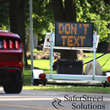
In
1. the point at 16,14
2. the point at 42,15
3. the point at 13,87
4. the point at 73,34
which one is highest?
the point at 16,14

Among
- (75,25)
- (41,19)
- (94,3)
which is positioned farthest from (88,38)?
(41,19)

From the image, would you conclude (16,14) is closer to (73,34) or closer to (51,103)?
(73,34)

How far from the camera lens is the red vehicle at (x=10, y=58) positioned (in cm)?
775

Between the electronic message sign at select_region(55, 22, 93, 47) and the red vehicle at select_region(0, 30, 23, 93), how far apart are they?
5297 mm

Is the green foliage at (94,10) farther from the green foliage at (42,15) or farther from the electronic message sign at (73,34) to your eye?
the electronic message sign at (73,34)

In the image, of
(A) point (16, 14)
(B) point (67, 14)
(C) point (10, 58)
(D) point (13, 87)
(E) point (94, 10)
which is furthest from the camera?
(E) point (94, 10)

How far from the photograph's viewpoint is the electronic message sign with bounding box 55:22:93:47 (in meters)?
13.3

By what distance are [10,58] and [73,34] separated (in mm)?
5784

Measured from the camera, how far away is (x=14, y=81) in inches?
324

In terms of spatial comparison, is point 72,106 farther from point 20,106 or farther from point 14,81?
point 14,81

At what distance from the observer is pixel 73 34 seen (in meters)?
13.4

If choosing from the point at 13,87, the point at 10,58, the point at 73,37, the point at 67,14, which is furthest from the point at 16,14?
the point at 10,58

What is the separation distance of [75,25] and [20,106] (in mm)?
7182

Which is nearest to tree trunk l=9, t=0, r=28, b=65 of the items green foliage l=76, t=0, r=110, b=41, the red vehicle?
green foliage l=76, t=0, r=110, b=41
